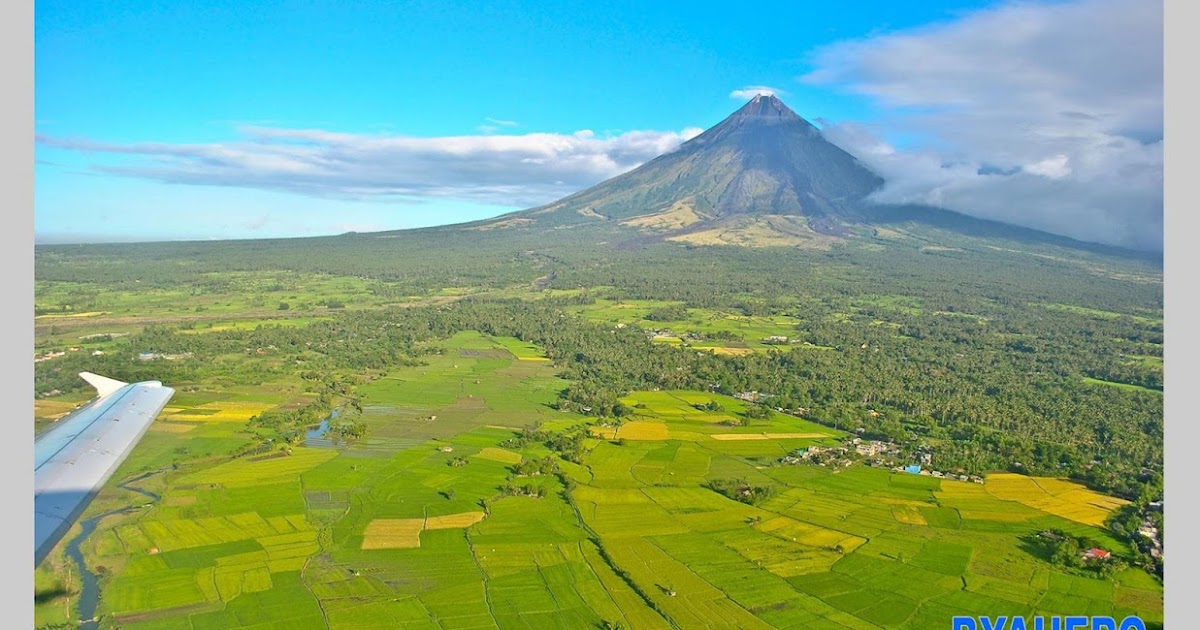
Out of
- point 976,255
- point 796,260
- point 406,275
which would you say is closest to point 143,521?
point 406,275

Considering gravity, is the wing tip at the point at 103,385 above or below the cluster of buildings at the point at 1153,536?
above

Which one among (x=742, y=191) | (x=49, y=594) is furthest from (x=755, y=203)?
(x=49, y=594)

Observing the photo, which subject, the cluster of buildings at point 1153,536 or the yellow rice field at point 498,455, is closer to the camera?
the cluster of buildings at point 1153,536

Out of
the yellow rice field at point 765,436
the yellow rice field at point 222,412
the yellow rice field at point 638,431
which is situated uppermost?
the yellow rice field at point 222,412

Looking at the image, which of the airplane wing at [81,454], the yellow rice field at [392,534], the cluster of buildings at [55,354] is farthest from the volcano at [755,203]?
the airplane wing at [81,454]

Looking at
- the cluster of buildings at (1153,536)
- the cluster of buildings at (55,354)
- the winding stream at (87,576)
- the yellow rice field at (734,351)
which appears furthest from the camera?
the yellow rice field at (734,351)

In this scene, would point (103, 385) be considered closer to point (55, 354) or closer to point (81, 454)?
point (81, 454)

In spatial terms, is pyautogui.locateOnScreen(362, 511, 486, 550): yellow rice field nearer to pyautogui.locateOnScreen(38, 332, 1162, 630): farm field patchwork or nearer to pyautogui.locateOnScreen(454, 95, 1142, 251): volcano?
pyautogui.locateOnScreen(38, 332, 1162, 630): farm field patchwork

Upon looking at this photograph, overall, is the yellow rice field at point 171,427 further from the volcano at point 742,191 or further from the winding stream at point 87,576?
the volcano at point 742,191
